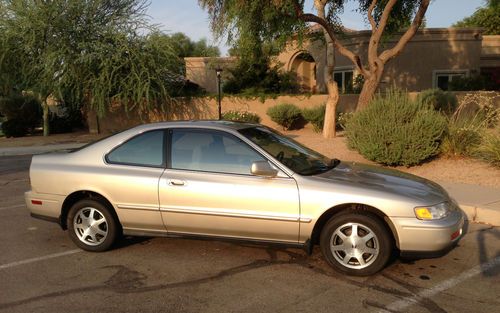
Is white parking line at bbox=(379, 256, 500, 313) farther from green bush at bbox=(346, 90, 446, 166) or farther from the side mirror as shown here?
green bush at bbox=(346, 90, 446, 166)

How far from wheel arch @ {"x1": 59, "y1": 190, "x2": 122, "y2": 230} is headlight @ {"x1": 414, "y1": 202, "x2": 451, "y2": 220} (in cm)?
322

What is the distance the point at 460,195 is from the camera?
25.8ft

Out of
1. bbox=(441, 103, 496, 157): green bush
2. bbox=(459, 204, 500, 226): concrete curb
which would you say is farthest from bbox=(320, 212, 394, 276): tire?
bbox=(441, 103, 496, 157): green bush

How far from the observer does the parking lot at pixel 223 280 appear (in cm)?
416

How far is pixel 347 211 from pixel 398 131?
19.4ft

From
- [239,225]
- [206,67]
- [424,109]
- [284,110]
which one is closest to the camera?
[239,225]

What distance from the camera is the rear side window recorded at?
211 inches

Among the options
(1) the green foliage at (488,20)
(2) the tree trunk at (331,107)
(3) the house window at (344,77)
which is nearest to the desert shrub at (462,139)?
(2) the tree trunk at (331,107)

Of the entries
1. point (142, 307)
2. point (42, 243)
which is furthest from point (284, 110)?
point (142, 307)

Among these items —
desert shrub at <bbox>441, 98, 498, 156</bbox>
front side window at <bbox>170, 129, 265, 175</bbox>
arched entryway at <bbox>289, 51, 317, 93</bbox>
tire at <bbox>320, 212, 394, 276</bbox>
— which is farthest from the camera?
arched entryway at <bbox>289, 51, 317, 93</bbox>

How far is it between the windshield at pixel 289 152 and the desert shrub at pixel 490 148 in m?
5.06

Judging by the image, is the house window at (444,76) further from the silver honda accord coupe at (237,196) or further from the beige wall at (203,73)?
the silver honda accord coupe at (237,196)

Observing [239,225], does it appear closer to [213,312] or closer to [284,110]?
[213,312]

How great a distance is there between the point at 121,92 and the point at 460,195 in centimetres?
1781
